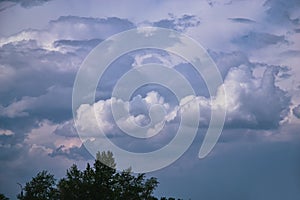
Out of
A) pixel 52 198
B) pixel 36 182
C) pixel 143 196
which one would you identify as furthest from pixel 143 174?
pixel 36 182

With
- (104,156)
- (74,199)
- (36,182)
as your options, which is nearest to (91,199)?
(74,199)

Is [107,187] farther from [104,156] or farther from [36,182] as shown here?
[36,182]

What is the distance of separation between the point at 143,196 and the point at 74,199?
1505 centimetres

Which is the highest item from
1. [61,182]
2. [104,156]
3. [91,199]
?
[104,156]

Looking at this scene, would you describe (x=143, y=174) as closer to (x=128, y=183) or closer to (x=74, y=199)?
(x=128, y=183)

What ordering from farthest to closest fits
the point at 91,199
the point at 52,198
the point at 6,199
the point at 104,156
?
the point at 6,199, the point at 52,198, the point at 104,156, the point at 91,199

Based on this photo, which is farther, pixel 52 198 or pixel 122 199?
pixel 52 198

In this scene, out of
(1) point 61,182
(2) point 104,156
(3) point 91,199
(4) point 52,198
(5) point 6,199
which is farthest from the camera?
(5) point 6,199

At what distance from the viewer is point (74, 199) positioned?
8506 centimetres

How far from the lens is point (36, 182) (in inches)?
4363

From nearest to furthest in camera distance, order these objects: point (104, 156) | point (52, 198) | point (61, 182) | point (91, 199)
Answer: point (91, 199)
point (61, 182)
point (104, 156)
point (52, 198)

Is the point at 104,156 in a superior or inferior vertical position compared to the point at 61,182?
superior

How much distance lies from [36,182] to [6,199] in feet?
33.7

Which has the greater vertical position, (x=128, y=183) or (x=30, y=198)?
(x=30, y=198)
